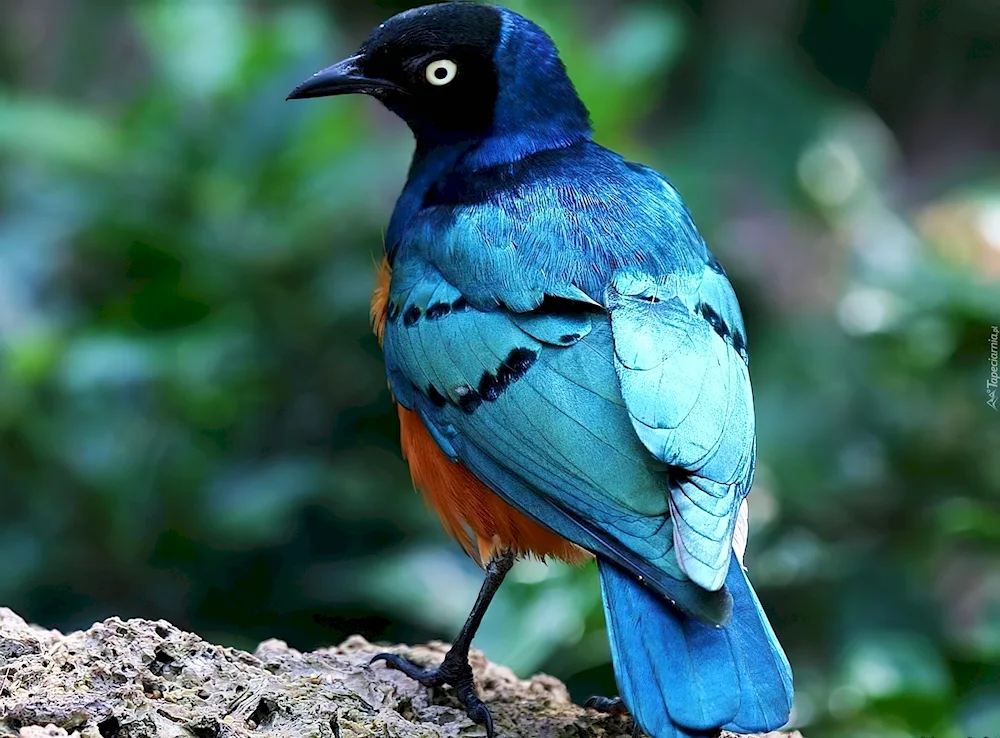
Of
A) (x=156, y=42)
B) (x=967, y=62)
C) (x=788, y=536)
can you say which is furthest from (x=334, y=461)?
(x=967, y=62)

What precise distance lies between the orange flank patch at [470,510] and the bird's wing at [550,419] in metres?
0.10

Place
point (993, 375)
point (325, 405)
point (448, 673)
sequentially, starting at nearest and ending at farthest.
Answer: point (448, 673), point (993, 375), point (325, 405)

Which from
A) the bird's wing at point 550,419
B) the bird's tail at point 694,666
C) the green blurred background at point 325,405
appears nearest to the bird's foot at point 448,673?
the bird's wing at point 550,419

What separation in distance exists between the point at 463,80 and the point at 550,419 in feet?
4.42

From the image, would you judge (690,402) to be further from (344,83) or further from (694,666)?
(344,83)

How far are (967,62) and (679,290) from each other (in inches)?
315

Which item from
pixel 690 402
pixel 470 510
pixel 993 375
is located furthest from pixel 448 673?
pixel 993 375

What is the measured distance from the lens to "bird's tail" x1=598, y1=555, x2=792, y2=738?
265 cm

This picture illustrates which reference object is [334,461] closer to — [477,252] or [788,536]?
[788,536]

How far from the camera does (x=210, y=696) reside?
2.96 m

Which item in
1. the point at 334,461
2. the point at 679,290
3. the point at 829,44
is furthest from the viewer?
the point at 829,44

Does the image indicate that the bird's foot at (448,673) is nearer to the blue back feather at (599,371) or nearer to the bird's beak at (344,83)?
the blue back feather at (599,371)

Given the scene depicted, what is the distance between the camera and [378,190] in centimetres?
659

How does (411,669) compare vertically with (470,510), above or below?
below
